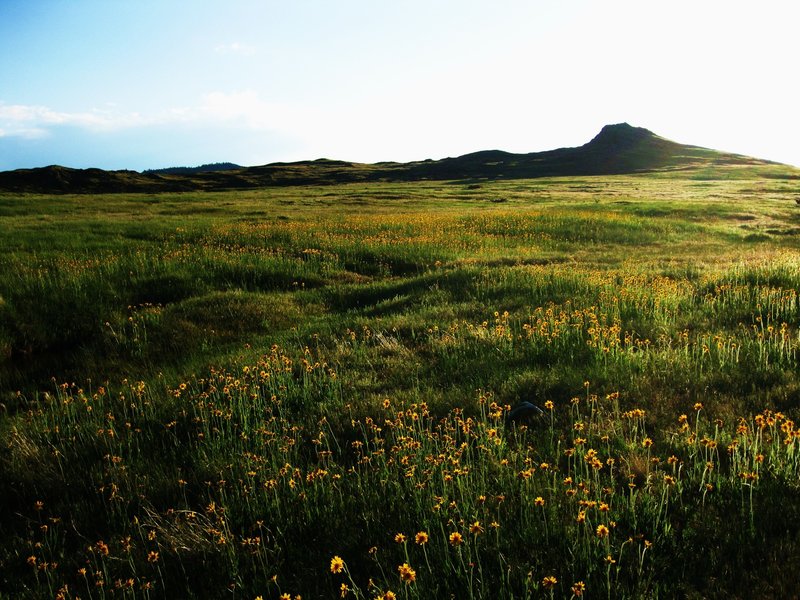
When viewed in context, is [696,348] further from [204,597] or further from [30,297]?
[30,297]

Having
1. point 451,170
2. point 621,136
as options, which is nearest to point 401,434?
point 451,170

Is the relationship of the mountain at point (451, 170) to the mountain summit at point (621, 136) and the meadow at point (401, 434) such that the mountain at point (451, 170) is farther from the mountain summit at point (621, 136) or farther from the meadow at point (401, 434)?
the meadow at point (401, 434)

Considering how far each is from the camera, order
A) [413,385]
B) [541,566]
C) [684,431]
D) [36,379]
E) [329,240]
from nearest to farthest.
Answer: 1. [541,566]
2. [684,431]
3. [413,385]
4. [36,379]
5. [329,240]

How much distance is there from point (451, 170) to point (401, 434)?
139 m

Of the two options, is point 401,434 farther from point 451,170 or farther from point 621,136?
point 621,136

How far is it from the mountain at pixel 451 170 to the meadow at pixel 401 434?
298 ft

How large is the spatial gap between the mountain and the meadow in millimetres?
90902

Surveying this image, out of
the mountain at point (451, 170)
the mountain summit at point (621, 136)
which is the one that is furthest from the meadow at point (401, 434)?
the mountain summit at point (621, 136)

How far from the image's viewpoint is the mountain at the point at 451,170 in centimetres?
10019

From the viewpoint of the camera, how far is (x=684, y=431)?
5152 mm

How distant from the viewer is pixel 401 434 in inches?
217

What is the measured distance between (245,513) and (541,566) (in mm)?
2434

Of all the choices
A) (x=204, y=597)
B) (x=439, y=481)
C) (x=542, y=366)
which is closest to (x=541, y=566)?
(x=439, y=481)

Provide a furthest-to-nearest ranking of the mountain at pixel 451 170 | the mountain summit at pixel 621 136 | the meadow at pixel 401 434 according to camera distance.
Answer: the mountain summit at pixel 621 136 < the mountain at pixel 451 170 < the meadow at pixel 401 434
